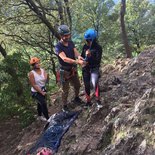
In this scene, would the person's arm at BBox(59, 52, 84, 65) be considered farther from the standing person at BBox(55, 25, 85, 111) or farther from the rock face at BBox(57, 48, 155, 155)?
the rock face at BBox(57, 48, 155, 155)

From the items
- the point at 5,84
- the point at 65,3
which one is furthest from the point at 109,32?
the point at 5,84

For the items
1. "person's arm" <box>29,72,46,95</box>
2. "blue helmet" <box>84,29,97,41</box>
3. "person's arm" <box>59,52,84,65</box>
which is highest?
"blue helmet" <box>84,29,97,41</box>

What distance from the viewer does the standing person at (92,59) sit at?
8047 mm

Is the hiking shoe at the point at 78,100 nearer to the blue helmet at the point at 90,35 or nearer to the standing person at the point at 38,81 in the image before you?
the standing person at the point at 38,81

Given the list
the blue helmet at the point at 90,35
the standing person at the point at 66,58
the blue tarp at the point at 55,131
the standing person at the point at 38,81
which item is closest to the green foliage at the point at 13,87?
the standing person at the point at 38,81

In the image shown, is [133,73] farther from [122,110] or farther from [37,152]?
[37,152]

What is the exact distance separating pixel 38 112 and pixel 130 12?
39.9 metres

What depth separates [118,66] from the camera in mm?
12406

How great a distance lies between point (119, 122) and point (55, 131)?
6.61 ft

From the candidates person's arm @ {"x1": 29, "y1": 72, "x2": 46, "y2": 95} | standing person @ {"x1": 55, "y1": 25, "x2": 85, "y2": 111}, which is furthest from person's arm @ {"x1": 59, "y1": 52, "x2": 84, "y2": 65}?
person's arm @ {"x1": 29, "y1": 72, "x2": 46, "y2": 95}

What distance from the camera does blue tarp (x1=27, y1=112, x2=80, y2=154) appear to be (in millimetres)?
7672

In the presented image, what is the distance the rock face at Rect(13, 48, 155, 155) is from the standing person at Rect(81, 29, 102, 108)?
488mm

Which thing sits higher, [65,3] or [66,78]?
[65,3]

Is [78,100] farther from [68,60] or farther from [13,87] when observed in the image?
[13,87]
